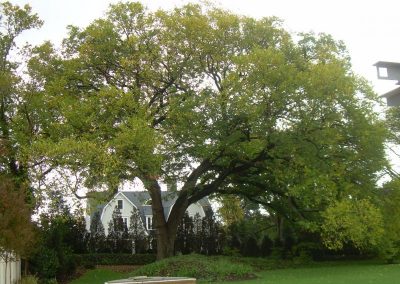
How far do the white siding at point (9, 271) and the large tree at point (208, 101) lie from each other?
4070 mm

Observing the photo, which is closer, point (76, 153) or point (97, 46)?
point (76, 153)

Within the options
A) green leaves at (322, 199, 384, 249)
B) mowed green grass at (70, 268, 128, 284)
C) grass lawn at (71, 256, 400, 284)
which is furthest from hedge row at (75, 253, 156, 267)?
green leaves at (322, 199, 384, 249)

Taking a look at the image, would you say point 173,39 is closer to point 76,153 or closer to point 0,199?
point 76,153

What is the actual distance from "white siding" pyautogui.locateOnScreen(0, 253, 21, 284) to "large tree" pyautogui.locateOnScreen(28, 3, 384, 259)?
160 inches

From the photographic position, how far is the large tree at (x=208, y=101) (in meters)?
22.3

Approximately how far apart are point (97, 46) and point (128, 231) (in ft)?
54.6

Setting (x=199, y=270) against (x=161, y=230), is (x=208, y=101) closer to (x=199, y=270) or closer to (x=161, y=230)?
(x=199, y=270)

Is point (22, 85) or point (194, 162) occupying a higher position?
point (22, 85)

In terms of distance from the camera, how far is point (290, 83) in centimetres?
2214

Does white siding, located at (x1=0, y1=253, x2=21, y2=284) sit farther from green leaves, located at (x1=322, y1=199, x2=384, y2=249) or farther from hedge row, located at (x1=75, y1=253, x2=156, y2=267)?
green leaves, located at (x1=322, y1=199, x2=384, y2=249)

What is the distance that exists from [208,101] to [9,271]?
10148 mm

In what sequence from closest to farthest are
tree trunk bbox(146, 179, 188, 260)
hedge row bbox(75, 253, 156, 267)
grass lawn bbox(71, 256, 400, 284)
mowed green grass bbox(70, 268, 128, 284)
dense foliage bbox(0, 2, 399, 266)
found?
grass lawn bbox(71, 256, 400, 284) → dense foliage bbox(0, 2, 399, 266) → mowed green grass bbox(70, 268, 128, 284) → tree trunk bbox(146, 179, 188, 260) → hedge row bbox(75, 253, 156, 267)

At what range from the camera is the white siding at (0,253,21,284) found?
61.3 feet

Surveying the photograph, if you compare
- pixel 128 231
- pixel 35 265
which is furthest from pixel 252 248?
pixel 35 265
